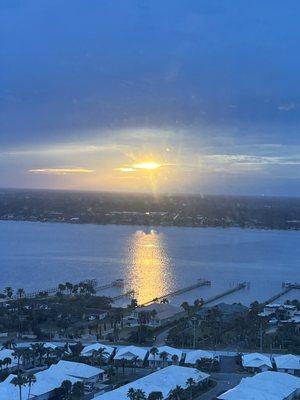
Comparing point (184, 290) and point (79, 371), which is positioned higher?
point (79, 371)

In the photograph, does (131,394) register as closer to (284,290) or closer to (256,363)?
(256,363)

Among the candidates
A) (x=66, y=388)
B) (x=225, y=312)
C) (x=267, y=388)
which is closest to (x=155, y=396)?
(x=66, y=388)

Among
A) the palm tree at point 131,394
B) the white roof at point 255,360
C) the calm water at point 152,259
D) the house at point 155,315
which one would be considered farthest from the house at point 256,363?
the calm water at point 152,259

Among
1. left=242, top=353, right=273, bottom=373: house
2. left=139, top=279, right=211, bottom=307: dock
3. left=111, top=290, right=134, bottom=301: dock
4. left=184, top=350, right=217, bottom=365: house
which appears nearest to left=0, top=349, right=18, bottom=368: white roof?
left=184, top=350, right=217, bottom=365: house

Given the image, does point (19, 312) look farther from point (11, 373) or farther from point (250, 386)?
point (250, 386)

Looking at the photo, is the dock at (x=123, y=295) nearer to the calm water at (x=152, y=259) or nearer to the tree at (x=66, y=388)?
the calm water at (x=152, y=259)

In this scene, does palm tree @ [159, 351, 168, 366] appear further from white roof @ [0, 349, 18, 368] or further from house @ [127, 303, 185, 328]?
house @ [127, 303, 185, 328]

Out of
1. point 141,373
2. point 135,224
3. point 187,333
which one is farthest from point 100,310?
point 135,224
